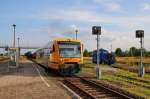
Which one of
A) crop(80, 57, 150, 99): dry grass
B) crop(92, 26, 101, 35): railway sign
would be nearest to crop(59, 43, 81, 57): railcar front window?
Result: crop(80, 57, 150, 99): dry grass

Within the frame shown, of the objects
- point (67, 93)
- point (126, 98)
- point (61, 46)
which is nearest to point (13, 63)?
point (61, 46)

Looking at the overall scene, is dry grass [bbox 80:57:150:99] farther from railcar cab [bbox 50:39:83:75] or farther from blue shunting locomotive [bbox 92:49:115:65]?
blue shunting locomotive [bbox 92:49:115:65]

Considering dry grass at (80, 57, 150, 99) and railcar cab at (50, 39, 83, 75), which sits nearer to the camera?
dry grass at (80, 57, 150, 99)

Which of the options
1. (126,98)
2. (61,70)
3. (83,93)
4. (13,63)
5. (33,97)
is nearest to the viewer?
(126,98)

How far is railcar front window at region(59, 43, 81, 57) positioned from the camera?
3017 cm

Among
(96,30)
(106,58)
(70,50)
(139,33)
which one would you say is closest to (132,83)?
(96,30)

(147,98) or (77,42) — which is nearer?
(147,98)

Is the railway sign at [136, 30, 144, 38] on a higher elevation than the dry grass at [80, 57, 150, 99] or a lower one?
higher

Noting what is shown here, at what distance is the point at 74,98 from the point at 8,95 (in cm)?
314

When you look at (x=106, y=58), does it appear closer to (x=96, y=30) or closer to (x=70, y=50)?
(x=70, y=50)

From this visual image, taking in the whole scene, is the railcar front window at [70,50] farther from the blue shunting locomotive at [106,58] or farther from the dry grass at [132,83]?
the blue shunting locomotive at [106,58]

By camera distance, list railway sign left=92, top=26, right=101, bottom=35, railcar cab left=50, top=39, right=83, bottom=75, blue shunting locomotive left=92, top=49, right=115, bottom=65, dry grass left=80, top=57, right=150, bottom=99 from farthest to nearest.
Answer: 1. blue shunting locomotive left=92, top=49, right=115, bottom=65
2. railcar cab left=50, top=39, right=83, bottom=75
3. railway sign left=92, top=26, right=101, bottom=35
4. dry grass left=80, top=57, right=150, bottom=99

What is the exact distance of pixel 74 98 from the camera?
16.4 metres

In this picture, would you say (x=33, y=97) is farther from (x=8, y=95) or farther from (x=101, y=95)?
(x=101, y=95)
